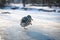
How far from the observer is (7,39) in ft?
24.4

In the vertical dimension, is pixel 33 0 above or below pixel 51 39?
below

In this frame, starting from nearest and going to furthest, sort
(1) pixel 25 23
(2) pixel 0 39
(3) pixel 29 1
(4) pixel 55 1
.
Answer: (2) pixel 0 39
(1) pixel 25 23
(4) pixel 55 1
(3) pixel 29 1

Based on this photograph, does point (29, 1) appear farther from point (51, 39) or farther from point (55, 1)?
point (51, 39)

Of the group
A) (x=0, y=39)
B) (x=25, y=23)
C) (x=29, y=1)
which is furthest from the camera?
(x=29, y=1)

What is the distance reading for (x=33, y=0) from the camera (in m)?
42.0

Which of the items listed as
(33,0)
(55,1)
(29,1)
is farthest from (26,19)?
(29,1)

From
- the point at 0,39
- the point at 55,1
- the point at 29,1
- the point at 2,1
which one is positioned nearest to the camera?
the point at 0,39

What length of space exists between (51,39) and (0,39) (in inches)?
75.2

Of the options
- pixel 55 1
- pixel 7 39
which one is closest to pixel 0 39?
pixel 7 39

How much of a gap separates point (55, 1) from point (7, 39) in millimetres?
29626

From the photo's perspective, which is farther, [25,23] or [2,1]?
[2,1]

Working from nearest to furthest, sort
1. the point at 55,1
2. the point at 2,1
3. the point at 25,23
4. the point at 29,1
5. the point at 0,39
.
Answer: the point at 0,39 → the point at 25,23 → the point at 55,1 → the point at 2,1 → the point at 29,1

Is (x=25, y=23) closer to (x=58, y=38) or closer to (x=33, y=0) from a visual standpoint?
(x=58, y=38)

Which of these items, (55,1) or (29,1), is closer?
(55,1)
